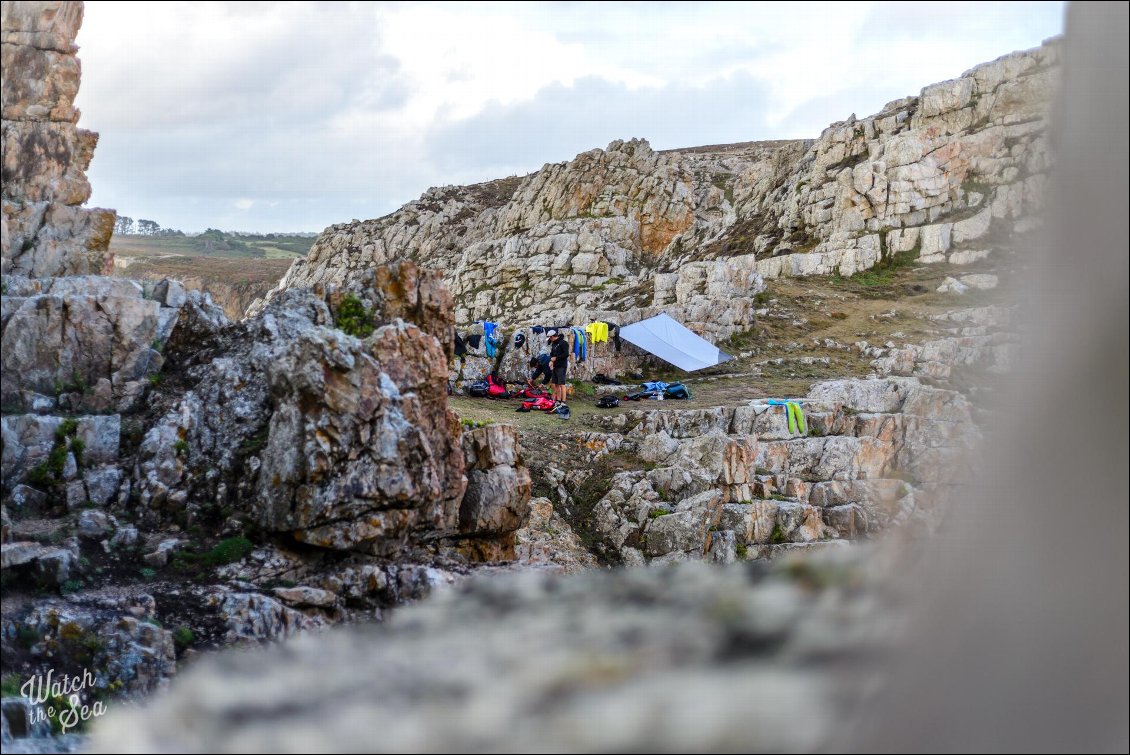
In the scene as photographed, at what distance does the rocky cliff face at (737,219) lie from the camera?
117 ft

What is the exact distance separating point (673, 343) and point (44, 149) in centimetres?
1929

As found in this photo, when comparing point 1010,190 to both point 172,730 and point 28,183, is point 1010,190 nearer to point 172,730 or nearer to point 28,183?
point 28,183

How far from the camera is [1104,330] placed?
3.94m

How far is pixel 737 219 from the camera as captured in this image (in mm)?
48562

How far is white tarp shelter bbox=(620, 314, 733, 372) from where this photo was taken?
88.1 feet

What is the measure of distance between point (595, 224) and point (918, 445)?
32.6 m

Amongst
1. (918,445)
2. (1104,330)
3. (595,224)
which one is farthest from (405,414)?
(595,224)

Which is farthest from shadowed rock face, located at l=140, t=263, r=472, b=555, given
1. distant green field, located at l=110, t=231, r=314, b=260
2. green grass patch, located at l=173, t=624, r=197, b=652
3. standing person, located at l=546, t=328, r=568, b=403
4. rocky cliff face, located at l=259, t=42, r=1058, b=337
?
distant green field, located at l=110, t=231, r=314, b=260

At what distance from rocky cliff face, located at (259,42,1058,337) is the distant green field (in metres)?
51.6

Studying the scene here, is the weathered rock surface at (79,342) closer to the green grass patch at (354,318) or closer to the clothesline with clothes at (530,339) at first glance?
the green grass patch at (354,318)

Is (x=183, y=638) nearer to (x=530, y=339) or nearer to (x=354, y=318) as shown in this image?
(x=354, y=318)

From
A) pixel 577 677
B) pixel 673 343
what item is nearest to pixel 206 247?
pixel 673 343

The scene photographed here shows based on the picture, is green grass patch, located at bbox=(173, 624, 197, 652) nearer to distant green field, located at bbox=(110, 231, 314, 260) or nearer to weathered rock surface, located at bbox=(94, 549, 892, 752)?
weathered rock surface, located at bbox=(94, 549, 892, 752)

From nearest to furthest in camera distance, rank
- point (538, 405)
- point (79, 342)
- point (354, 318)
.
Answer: point (79, 342), point (354, 318), point (538, 405)
